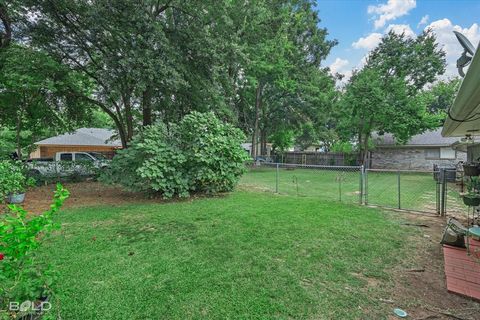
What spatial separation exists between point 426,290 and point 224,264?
2213mm

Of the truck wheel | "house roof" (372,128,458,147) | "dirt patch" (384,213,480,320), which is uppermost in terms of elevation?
"house roof" (372,128,458,147)

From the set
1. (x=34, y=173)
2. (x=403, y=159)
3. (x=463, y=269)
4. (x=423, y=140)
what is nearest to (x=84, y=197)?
(x=34, y=173)

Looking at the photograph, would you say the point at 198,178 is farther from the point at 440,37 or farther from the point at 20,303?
the point at 440,37

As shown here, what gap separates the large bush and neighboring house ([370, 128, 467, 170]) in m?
16.7

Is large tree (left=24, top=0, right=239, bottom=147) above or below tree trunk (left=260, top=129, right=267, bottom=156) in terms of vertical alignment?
above

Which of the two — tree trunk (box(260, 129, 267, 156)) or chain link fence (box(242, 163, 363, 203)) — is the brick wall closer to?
chain link fence (box(242, 163, 363, 203))

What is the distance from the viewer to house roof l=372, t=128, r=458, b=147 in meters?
17.2

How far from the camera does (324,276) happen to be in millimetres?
2773

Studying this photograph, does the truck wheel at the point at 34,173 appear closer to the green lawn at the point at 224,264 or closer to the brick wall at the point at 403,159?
the green lawn at the point at 224,264

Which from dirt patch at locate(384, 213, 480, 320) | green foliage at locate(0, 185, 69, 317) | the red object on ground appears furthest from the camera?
the red object on ground

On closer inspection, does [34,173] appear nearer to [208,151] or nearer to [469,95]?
[208,151]

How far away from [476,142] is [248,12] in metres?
11.2

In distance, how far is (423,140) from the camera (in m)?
18.3

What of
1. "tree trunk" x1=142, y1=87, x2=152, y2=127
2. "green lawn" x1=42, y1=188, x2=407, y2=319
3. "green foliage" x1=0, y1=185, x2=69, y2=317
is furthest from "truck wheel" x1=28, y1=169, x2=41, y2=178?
"green foliage" x1=0, y1=185, x2=69, y2=317
